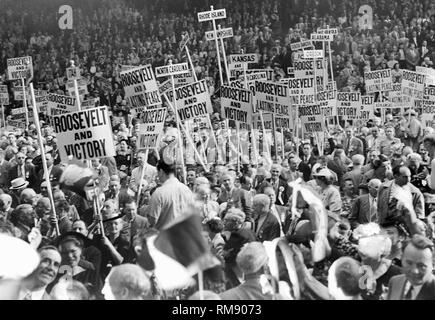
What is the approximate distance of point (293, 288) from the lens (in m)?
7.49

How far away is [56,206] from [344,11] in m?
22.2

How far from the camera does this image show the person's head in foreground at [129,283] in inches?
273

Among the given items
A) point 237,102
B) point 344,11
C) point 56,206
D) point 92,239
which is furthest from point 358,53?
point 92,239

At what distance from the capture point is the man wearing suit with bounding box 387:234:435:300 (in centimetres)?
720

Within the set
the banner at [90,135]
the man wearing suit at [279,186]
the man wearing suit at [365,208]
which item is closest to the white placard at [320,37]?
the man wearing suit at [279,186]

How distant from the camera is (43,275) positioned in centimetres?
782

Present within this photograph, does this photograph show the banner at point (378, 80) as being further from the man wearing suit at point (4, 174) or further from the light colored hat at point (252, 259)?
the light colored hat at point (252, 259)

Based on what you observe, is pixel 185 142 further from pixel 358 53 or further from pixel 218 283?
pixel 218 283

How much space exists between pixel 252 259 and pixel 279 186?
6.21 m

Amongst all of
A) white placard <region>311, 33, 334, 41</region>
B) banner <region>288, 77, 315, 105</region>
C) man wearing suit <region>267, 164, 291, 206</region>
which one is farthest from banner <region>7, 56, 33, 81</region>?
man wearing suit <region>267, 164, 291, 206</region>

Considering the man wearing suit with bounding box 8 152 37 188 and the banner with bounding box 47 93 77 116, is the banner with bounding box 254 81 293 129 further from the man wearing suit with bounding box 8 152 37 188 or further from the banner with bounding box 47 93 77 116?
the man wearing suit with bounding box 8 152 37 188

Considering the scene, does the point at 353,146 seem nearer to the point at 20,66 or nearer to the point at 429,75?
Answer: the point at 429,75

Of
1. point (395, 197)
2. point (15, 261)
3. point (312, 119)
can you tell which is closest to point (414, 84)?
point (312, 119)

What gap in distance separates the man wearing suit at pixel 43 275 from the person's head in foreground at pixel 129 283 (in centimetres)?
74
